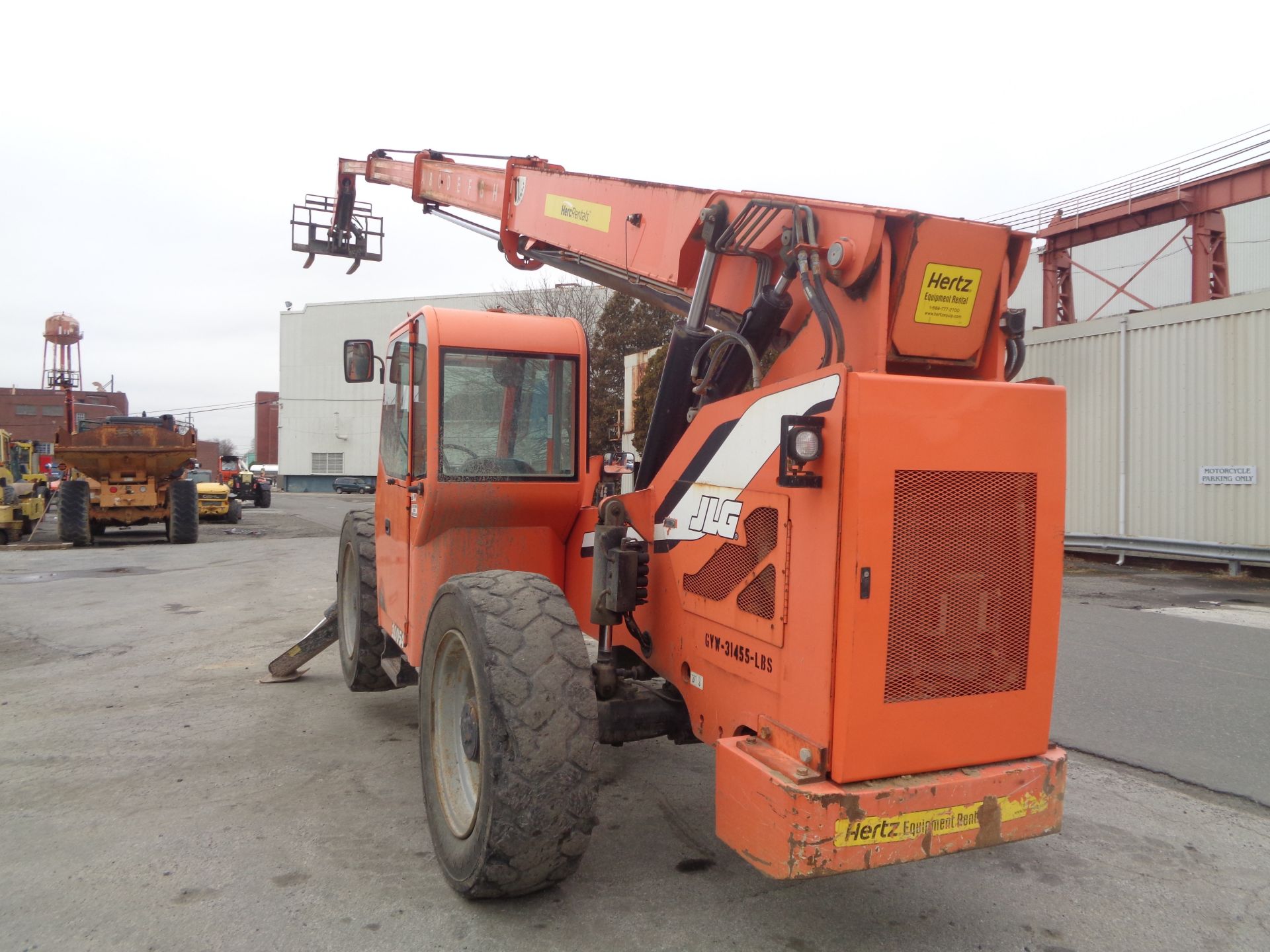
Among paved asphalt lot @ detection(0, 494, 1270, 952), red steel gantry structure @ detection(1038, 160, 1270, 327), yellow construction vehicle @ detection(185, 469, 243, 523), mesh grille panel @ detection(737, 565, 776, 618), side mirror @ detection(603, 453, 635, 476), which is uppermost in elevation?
red steel gantry structure @ detection(1038, 160, 1270, 327)

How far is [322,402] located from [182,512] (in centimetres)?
4308

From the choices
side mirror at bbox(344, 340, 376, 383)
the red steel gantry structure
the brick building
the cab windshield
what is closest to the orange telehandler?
the cab windshield

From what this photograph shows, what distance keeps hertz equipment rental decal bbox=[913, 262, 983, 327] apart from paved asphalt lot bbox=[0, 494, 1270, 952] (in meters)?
2.19

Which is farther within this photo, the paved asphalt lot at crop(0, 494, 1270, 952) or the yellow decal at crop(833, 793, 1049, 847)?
the paved asphalt lot at crop(0, 494, 1270, 952)

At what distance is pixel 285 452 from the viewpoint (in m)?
61.1

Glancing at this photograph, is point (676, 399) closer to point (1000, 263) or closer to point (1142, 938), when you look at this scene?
point (1000, 263)

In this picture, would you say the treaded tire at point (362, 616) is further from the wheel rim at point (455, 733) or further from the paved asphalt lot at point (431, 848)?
the wheel rim at point (455, 733)

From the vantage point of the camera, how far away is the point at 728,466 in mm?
3311

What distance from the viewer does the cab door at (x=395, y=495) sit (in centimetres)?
488

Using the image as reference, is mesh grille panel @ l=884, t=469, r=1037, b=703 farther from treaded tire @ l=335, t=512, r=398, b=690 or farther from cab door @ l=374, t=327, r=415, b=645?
treaded tire @ l=335, t=512, r=398, b=690

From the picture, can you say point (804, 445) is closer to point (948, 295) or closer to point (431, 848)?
point (948, 295)

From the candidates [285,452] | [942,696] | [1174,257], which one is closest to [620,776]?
[942,696]

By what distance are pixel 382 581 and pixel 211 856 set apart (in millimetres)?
2084

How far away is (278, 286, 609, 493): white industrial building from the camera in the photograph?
193 feet
